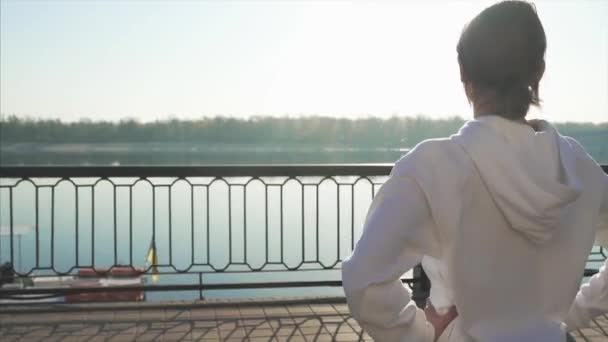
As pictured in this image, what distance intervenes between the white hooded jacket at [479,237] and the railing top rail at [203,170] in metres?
3.73

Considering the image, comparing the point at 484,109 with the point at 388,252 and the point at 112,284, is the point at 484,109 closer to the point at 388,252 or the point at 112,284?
the point at 388,252

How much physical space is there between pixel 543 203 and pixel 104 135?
17.5 m

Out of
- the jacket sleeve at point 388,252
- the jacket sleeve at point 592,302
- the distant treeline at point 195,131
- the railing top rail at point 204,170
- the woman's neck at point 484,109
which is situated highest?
the distant treeline at point 195,131

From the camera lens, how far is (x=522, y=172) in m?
1.14

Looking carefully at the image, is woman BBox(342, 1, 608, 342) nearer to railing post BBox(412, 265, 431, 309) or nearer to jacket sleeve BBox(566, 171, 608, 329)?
jacket sleeve BBox(566, 171, 608, 329)

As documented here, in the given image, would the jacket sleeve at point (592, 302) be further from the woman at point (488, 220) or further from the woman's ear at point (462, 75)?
the woman's ear at point (462, 75)

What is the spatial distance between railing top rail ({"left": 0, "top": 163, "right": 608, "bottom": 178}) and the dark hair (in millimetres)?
3742

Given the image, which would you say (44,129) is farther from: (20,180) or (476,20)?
(476,20)

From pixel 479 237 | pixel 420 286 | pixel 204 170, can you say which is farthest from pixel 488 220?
pixel 420 286

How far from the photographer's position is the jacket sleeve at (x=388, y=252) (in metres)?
1.10

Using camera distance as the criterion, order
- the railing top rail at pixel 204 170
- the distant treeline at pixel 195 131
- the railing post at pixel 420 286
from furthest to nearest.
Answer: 1. the distant treeline at pixel 195 131
2. the railing post at pixel 420 286
3. the railing top rail at pixel 204 170

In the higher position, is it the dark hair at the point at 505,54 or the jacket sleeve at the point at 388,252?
the dark hair at the point at 505,54

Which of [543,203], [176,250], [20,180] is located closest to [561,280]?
[543,203]

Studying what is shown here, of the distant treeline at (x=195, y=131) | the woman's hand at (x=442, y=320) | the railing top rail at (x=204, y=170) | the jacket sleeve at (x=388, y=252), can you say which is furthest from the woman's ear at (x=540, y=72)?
the distant treeline at (x=195, y=131)
